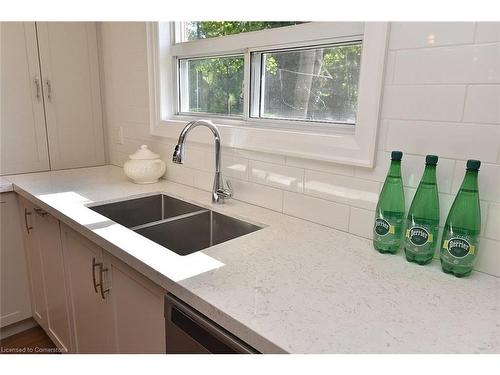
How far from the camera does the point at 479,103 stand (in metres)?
0.88

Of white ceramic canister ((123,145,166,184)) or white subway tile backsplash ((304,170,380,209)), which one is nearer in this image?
white subway tile backsplash ((304,170,380,209))

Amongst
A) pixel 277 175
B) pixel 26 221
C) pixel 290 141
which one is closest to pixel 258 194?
pixel 277 175

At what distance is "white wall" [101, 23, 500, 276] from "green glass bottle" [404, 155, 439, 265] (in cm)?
6

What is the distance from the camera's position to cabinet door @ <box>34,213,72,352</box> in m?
1.58

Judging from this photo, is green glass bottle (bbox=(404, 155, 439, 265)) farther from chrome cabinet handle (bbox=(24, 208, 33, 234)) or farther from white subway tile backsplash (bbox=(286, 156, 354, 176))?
chrome cabinet handle (bbox=(24, 208, 33, 234))

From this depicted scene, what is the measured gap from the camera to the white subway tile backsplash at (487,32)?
84cm

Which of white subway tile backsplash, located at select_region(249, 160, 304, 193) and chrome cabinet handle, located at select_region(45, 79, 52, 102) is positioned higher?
chrome cabinet handle, located at select_region(45, 79, 52, 102)

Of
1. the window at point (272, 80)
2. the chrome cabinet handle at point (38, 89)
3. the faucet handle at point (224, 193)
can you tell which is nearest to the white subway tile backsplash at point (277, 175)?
the faucet handle at point (224, 193)

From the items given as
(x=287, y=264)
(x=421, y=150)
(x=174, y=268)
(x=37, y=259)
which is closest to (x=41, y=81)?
(x=37, y=259)

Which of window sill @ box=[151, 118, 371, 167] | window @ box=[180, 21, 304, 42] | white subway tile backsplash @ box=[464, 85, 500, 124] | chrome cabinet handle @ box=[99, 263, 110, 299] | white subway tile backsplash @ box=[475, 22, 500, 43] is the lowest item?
chrome cabinet handle @ box=[99, 263, 110, 299]

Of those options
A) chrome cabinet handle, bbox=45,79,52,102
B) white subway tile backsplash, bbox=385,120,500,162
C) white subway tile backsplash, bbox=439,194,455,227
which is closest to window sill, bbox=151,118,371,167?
white subway tile backsplash, bbox=385,120,500,162

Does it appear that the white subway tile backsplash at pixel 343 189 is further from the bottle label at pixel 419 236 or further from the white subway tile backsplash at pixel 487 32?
the white subway tile backsplash at pixel 487 32

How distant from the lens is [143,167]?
179 centimetres
